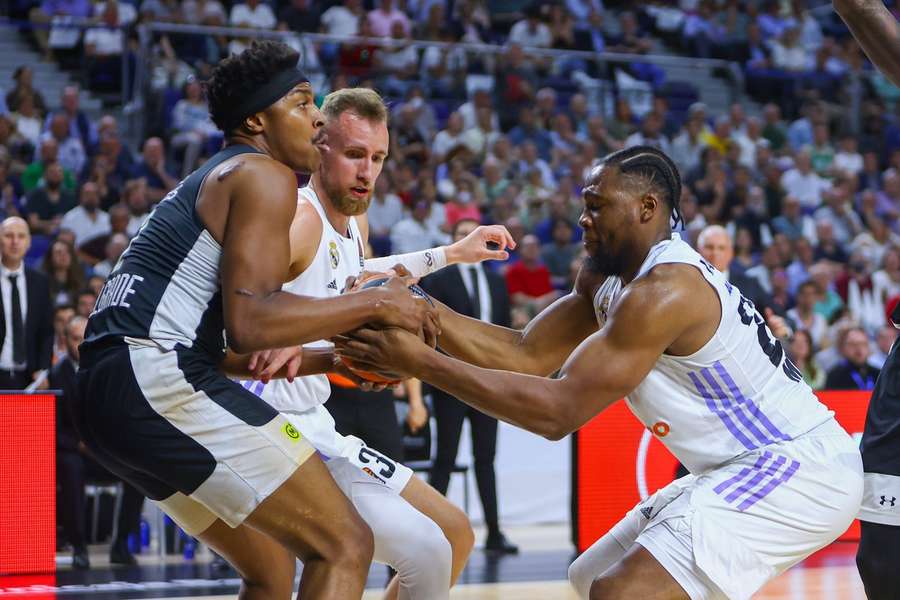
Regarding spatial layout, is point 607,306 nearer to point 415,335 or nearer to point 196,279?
point 415,335

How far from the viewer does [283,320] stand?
349 cm

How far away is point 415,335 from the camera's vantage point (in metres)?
3.81

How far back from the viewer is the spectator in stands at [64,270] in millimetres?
10328

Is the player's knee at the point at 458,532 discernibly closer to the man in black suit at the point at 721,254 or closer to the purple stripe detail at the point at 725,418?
the purple stripe detail at the point at 725,418

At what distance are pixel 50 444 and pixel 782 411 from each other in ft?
17.4

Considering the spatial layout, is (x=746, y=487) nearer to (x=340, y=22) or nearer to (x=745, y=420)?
(x=745, y=420)

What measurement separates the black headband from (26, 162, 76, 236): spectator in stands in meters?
8.15

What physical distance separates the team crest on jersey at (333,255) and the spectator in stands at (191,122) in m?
8.13

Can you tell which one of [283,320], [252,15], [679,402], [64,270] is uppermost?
[283,320]

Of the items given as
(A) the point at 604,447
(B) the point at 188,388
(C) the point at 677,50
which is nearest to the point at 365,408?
(A) the point at 604,447

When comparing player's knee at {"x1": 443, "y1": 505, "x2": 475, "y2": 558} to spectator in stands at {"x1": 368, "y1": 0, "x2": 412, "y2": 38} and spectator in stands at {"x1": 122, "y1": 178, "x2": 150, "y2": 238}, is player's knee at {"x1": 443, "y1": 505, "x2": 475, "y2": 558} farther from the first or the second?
spectator in stands at {"x1": 368, "y1": 0, "x2": 412, "y2": 38}

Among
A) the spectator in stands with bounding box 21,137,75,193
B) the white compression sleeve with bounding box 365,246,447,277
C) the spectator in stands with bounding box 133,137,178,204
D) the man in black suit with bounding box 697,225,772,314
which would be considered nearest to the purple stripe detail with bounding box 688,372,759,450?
the white compression sleeve with bounding box 365,246,447,277

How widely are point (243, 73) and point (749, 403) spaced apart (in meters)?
1.87

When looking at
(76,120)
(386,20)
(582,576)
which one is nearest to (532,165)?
(386,20)
